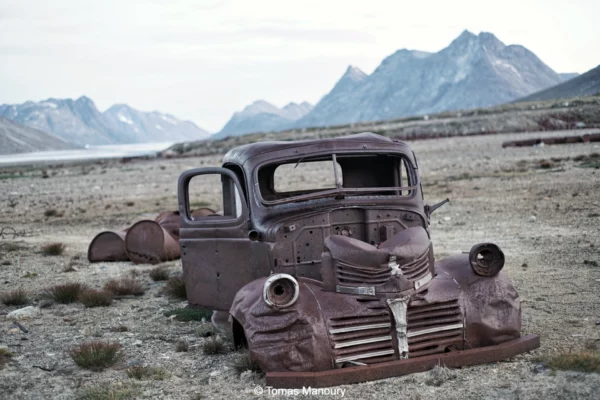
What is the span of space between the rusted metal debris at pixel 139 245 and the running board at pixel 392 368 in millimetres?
6933

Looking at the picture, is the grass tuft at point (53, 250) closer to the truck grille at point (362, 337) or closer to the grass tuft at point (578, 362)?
the truck grille at point (362, 337)

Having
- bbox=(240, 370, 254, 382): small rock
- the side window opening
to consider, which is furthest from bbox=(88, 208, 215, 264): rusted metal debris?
bbox=(240, 370, 254, 382): small rock

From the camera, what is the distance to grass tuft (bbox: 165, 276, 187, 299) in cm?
912

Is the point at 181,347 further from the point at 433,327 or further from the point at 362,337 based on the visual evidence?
the point at 433,327

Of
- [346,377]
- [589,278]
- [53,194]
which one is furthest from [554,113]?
[346,377]

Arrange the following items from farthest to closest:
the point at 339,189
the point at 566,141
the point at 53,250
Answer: the point at 566,141
the point at 53,250
the point at 339,189

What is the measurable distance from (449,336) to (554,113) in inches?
2356

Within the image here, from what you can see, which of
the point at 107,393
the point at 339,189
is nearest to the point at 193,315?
the point at 339,189

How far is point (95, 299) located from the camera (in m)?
8.79

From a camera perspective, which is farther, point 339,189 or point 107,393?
point 339,189

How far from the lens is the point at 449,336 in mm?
5613

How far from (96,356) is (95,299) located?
2.74 m

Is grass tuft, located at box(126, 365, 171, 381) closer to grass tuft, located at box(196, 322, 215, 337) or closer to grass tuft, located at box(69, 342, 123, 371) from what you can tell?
grass tuft, located at box(69, 342, 123, 371)

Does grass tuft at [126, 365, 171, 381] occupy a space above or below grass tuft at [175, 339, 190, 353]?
above
